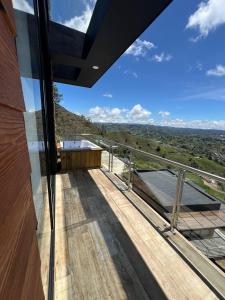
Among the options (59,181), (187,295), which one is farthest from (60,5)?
(187,295)

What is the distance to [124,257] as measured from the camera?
1863 millimetres

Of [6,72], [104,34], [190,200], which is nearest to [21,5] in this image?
[6,72]

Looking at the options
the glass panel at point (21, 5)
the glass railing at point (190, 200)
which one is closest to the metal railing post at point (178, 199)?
the glass railing at point (190, 200)

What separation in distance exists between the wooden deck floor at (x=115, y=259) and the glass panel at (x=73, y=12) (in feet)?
10.0

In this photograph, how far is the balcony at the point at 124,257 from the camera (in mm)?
1513

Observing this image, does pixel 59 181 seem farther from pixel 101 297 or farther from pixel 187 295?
pixel 187 295

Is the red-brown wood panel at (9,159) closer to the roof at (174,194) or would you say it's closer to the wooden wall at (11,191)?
the wooden wall at (11,191)

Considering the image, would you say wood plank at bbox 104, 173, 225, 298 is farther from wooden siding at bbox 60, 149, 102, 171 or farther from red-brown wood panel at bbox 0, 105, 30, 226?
wooden siding at bbox 60, 149, 102, 171

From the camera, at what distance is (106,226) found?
2381 mm

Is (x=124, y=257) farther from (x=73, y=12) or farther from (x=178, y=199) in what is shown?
(x=73, y=12)

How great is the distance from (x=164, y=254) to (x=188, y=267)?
26 centimetres

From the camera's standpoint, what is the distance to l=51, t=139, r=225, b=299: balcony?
151 centimetres

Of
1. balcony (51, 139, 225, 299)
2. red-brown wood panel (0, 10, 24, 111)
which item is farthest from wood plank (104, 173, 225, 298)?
red-brown wood panel (0, 10, 24, 111)

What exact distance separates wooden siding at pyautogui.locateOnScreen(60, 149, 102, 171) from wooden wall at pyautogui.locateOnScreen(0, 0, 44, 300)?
174 inches
